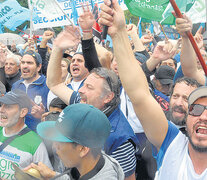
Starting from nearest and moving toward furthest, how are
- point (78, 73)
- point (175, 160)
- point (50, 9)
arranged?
point (175, 160) < point (78, 73) < point (50, 9)

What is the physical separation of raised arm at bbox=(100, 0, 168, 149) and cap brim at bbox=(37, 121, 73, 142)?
44cm

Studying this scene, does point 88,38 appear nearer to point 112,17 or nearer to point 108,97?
point 108,97

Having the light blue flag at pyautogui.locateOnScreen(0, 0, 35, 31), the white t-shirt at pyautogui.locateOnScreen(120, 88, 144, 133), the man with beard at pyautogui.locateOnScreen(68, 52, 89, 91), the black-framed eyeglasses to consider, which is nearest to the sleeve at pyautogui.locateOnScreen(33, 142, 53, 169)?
the black-framed eyeglasses

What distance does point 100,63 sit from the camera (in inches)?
134

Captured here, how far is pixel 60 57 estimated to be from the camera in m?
3.19

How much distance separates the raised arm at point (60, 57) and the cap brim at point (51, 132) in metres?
1.15

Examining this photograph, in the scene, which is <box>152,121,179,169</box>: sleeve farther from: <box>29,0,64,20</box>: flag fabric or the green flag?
<box>29,0,64,20</box>: flag fabric

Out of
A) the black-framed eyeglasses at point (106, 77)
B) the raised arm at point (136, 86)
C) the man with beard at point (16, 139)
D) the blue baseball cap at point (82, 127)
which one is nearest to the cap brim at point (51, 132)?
the blue baseball cap at point (82, 127)

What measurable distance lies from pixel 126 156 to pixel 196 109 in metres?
0.76

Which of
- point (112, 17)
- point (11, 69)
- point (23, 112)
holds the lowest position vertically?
point (11, 69)

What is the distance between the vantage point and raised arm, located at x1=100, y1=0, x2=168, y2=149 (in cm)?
192

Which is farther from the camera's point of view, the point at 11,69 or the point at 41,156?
the point at 11,69

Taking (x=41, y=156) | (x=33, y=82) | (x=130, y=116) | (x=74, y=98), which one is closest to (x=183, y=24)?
(x=74, y=98)

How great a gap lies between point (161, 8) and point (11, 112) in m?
1.61
